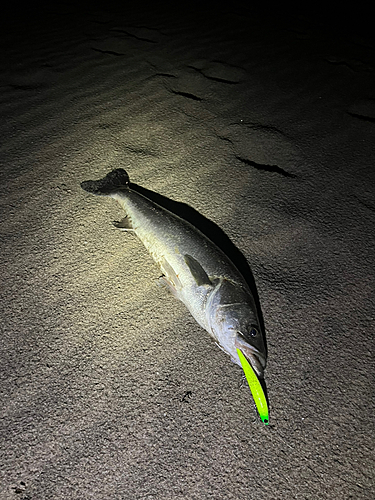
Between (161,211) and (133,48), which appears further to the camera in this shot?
(133,48)

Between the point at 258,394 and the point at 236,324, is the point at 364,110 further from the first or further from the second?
the point at 258,394

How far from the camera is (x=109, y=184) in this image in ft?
9.91

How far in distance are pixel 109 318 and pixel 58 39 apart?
505 centimetres

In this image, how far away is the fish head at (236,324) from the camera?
1.93m

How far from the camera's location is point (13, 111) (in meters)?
3.95

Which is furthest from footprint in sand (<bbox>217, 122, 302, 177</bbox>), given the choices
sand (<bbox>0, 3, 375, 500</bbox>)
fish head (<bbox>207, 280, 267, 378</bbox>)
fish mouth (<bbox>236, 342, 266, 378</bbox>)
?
fish mouth (<bbox>236, 342, 266, 378</bbox>)

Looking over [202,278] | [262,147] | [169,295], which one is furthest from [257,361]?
[262,147]

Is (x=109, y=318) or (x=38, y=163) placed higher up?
(x=38, y=163)

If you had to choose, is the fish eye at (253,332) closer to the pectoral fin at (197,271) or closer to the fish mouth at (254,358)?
the fish mouth at (254,358)

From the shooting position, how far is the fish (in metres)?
1.98

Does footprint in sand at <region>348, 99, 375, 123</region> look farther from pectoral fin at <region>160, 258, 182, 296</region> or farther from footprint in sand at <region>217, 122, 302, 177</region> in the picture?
pectoral fin at <region>160, 258, 182, 296</region>

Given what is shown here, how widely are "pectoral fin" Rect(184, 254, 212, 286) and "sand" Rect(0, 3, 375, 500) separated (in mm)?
295

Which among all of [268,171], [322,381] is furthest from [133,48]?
[322,381]

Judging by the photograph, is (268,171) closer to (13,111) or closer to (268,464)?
(268,464)
